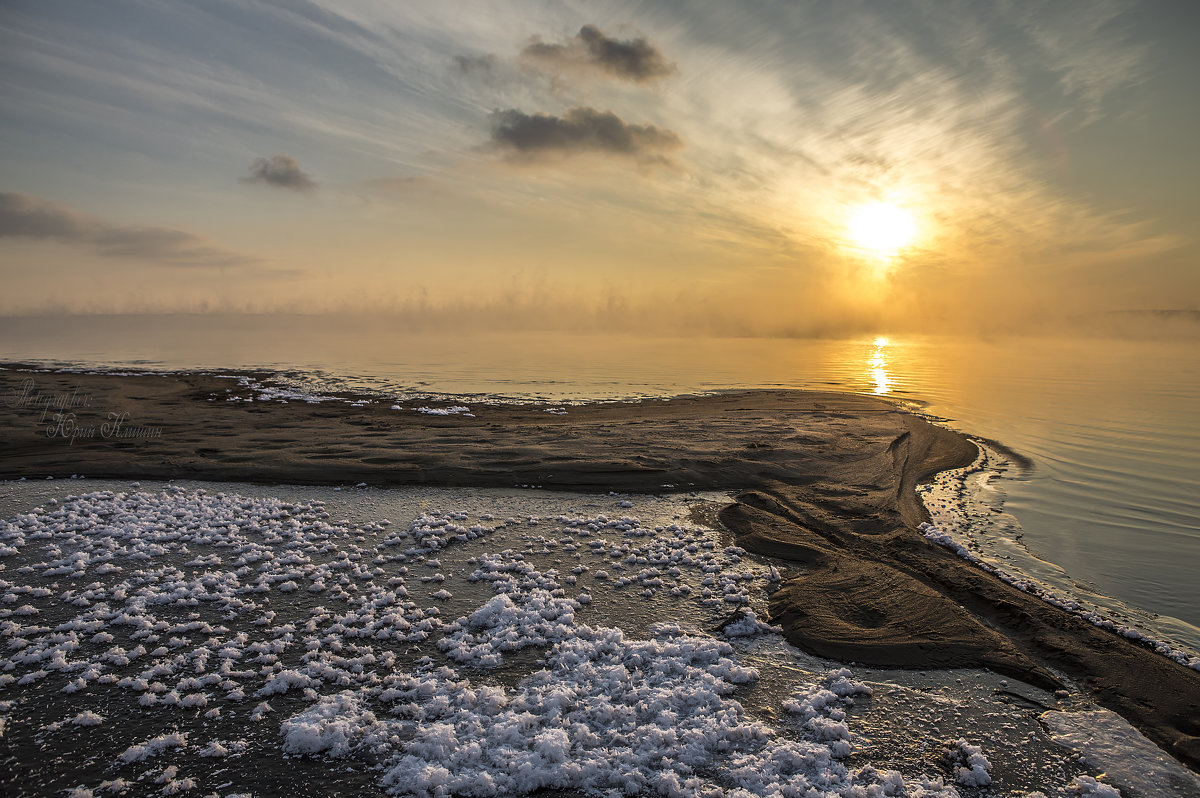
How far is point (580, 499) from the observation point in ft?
47.8

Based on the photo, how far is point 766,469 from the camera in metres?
16.3

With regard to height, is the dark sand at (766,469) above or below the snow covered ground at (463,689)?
above

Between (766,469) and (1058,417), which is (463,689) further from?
(1058,417)

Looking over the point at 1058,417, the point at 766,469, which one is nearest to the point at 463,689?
the point at 766,469

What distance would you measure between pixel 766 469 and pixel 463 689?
1169 centimetres

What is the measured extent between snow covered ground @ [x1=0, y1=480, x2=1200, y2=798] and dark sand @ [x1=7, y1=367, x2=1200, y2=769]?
2.50 ft

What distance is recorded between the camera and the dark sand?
24.7 feet

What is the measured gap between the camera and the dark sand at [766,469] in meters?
7.54

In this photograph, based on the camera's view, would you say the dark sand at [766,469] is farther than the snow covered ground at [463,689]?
Yes

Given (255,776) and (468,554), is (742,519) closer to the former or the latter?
(468,554)

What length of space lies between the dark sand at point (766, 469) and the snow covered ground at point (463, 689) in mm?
762

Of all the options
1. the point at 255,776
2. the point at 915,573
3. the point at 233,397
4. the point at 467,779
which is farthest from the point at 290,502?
the point at 233,397

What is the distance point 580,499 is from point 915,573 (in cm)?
757

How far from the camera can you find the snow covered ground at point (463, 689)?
5.33 m
